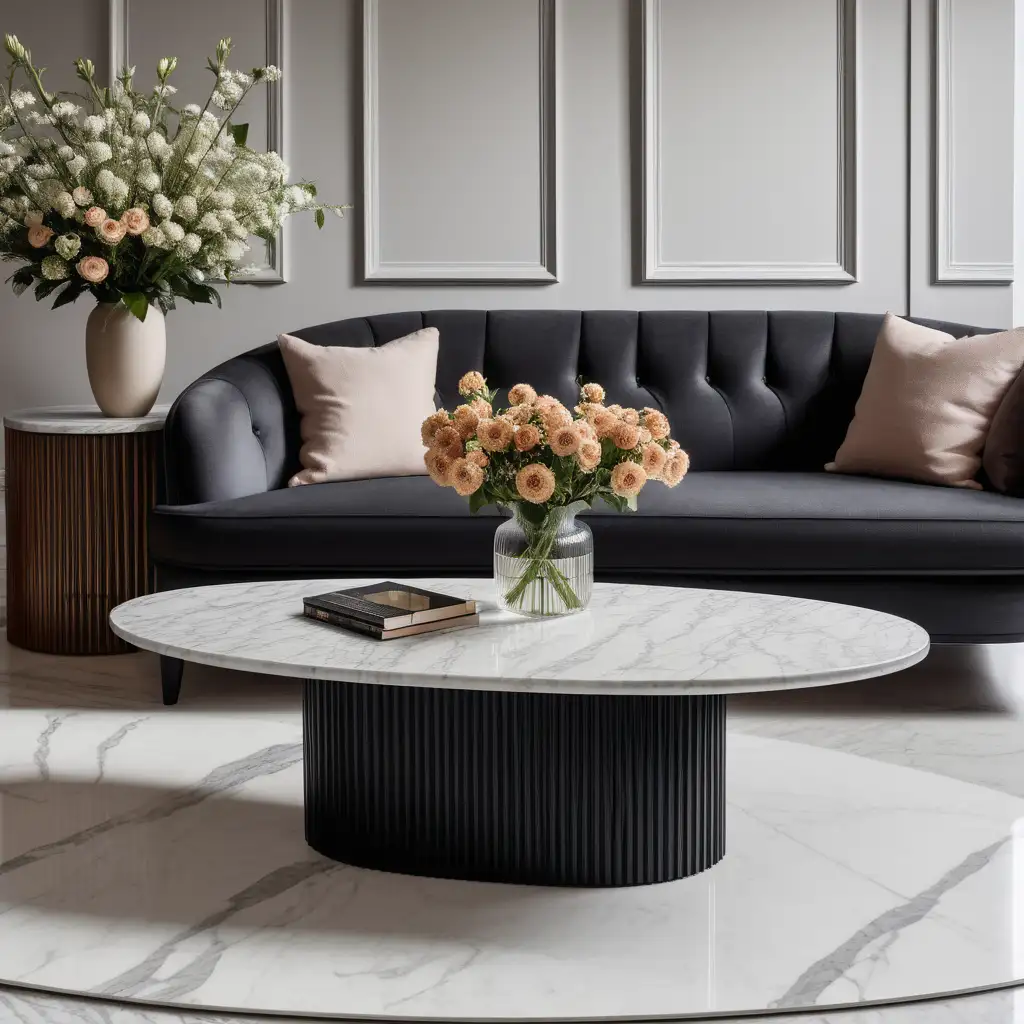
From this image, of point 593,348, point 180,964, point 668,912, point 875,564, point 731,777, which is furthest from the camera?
point 593,348

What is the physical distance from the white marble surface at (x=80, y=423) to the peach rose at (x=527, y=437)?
5.35 ft

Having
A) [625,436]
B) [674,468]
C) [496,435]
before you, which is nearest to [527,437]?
[496,435]

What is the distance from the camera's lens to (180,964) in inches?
61.9

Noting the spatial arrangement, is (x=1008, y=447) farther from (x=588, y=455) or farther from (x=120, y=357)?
(x=120, y=357)

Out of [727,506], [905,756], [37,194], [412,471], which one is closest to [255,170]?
[37,194]

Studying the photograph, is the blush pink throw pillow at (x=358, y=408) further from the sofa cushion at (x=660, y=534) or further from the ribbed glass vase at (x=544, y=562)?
the ribbed glass vase at (x=544, y=562)

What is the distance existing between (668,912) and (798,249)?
8.46 feet

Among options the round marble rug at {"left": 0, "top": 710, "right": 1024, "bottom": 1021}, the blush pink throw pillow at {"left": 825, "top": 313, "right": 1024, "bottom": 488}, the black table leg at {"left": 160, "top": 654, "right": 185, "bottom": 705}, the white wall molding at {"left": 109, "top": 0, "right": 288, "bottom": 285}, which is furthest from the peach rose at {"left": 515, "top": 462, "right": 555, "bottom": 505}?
the white wall molding at {"left": 109, "top": 0, "right": 288, "bottom": 285}

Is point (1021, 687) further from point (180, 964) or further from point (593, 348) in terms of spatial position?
point (180, 964)

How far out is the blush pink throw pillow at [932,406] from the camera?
307 centimetres

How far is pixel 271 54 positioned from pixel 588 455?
2.54m

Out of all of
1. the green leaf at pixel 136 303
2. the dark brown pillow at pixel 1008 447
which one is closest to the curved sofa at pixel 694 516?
the dark brown pillow at pixel 1008 447

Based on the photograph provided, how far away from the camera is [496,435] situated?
1881 millimetres

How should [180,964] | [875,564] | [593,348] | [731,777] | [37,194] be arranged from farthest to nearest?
[593,348], [37,194], [875,564], [731,777], [180,964]
